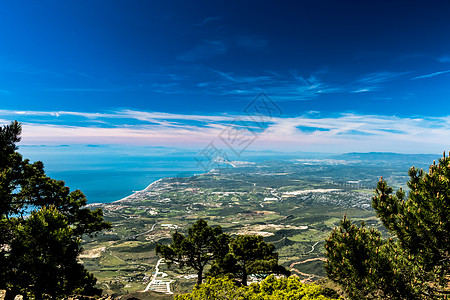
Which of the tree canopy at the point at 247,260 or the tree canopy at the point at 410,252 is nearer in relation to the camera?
the tree canopy at the point at 410,252

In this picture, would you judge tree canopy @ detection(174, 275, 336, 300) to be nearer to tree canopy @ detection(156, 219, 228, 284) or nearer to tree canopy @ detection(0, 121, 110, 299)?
tree canopy @ detection(0, 121, 110, 299)

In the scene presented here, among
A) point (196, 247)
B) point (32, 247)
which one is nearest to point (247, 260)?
point (196, 247)

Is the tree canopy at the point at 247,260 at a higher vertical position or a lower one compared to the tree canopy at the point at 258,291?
lower

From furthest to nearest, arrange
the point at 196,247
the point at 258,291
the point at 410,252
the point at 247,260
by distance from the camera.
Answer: the point at 196,247 < the point at 247,260 < the point at 410,252 < the point at 258,291

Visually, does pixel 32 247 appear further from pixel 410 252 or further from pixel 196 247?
pixel 410 252

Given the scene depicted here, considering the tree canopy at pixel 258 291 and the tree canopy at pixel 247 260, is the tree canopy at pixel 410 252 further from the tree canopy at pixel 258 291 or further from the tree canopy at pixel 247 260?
the tree canopy at pixel 247 260

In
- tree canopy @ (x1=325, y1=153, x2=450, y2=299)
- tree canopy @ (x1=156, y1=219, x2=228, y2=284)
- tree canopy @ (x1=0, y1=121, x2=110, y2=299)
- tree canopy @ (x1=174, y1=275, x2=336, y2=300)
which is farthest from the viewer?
tree canopy @ (x1=156, y1=219, x2=228, y2=284)

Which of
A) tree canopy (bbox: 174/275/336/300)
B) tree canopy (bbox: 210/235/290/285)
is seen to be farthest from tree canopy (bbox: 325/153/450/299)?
tree canopy (bbox: 210/235/290/285)

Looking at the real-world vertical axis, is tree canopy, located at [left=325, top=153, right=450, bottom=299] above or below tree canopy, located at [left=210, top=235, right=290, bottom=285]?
above

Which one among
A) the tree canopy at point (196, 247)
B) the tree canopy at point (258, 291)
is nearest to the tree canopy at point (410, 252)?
the tree canopy at point (258, 291)
